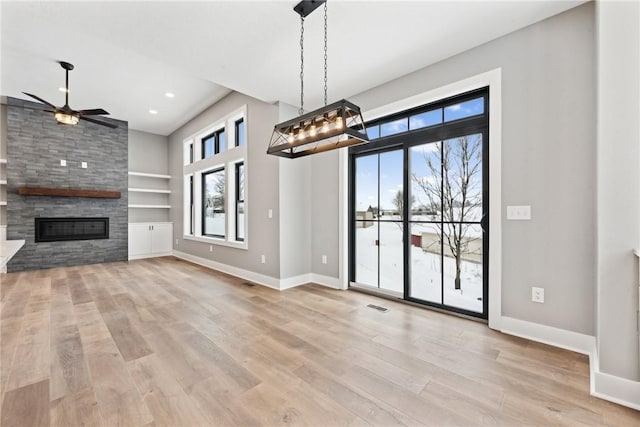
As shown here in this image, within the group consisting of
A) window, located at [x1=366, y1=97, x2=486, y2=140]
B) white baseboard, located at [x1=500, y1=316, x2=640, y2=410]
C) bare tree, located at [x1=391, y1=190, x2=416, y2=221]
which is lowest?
white baseboard, located at [x1=500, y1=316, x2=640, y2=410]

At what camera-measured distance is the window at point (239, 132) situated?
515 cm

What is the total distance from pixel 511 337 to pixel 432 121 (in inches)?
92.4

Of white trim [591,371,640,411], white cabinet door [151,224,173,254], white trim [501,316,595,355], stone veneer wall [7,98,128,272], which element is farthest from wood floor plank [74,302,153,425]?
white cabinet door [151,224,173,254]

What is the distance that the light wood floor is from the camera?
150 cm

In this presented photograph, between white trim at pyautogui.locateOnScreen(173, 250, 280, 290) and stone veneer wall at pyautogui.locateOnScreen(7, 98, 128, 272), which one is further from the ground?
stone veneer wall at pyautogui.locateOnScreen(7, 98, 128, 272)

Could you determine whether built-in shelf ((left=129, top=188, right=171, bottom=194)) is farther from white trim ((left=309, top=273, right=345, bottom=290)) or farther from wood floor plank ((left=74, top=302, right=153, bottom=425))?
white trim ((left=309, top=273, right=345, bottom=290))

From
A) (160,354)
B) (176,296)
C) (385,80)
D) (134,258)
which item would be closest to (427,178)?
(385,80)

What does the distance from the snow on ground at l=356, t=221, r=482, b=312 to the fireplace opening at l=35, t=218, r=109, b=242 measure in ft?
19.9

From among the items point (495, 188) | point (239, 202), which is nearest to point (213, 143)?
point (239, 202)

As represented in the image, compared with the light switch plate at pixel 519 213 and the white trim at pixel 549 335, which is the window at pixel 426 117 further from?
the white trim at pixel 549 335

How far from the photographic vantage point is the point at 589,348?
6.99 feet

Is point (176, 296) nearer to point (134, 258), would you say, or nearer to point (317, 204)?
point (317, 204)

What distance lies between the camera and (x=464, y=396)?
1649 millimetres

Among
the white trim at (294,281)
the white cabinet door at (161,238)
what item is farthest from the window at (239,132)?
the white cabinet door at (161,238)
